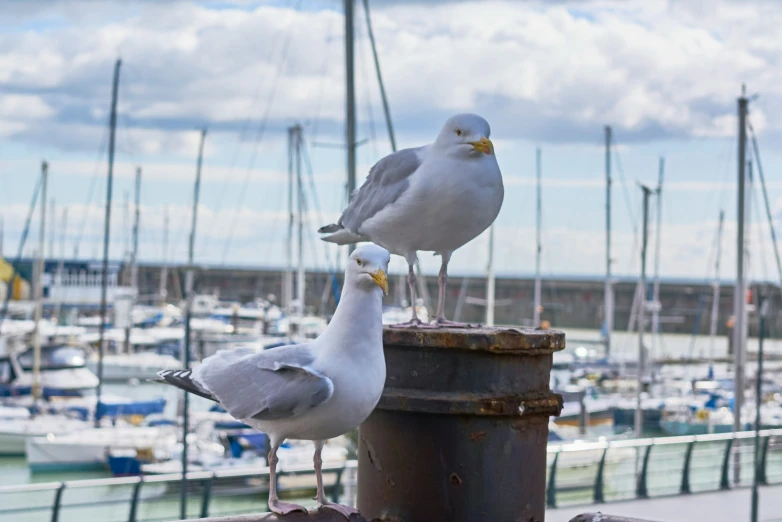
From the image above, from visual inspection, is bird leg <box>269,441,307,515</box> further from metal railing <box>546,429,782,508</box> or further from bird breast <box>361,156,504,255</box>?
metal railing <box>546,429,782,508</box>

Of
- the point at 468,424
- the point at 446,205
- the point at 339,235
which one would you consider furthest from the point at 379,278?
the point at 339,235

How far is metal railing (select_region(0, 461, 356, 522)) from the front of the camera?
1236 cm

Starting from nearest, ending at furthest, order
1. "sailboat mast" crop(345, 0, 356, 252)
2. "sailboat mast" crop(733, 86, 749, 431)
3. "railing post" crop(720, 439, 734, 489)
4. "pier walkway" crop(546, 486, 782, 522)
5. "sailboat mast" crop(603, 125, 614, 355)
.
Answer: "sailboat mast" crop(345, 0, 356, 252), "pier walkway" crop(546, 486, 782, 522), "railing post" crop(720, 439, 734, 489), "sailboat mast" crop(733, 86, 749, 431), "sailboat mast" crop(603, 125, 614, 355)

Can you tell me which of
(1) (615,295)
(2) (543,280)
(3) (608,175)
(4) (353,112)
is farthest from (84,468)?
(2) (543,280)

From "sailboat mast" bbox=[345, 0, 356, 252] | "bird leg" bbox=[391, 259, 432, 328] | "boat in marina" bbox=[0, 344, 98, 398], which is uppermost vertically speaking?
"sailboat mast" bbox=[345, 0, 356, 252]

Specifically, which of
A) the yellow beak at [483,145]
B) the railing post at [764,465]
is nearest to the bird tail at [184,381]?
the yellow beak at [483,145]

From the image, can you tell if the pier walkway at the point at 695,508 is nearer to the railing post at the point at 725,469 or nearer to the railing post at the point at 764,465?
the railing post at the point at 725,469

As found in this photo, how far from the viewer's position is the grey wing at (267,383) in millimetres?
2975

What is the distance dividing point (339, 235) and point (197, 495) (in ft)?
38.1

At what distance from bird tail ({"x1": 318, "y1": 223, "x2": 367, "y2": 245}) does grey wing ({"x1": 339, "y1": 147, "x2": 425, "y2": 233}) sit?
0.06m

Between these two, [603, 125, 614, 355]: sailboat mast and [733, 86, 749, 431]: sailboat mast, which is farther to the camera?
Answer: [603, 125, 614, 355]: sailboat mast

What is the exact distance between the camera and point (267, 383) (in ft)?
10.1

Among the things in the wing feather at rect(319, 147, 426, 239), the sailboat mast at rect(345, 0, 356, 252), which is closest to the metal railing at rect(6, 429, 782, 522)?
the sailboat mast at rect(345, 0, 356, 252)

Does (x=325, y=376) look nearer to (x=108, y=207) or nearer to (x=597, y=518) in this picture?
(x=597, y=518)
